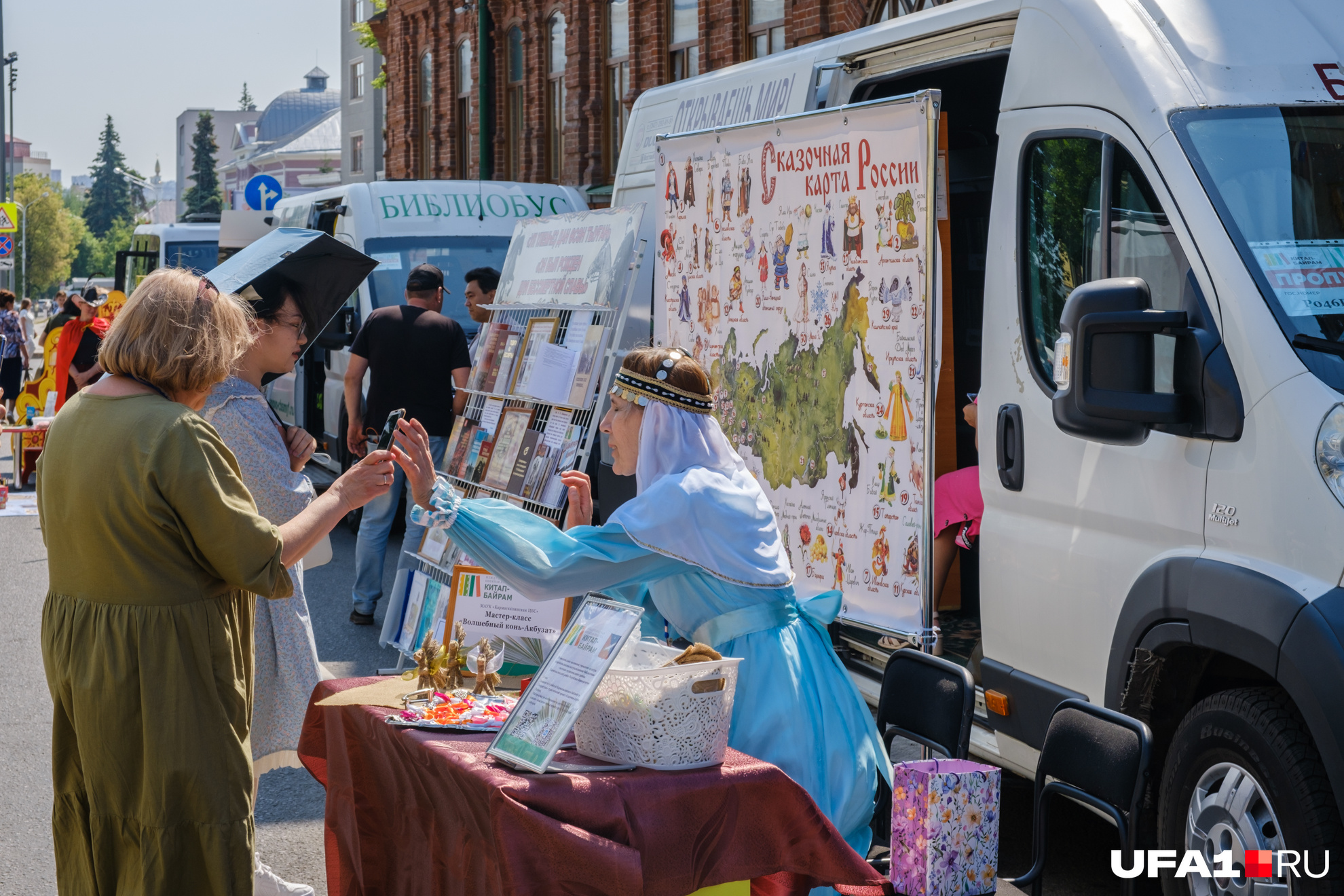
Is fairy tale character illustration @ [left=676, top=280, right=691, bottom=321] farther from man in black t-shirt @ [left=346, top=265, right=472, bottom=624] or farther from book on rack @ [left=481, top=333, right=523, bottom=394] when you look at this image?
man in black t-shirt @ [left=346, top=265, right=472, bottom=624]

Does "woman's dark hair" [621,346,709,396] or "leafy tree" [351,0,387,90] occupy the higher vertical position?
"leafy tree" [351,0,387,90]

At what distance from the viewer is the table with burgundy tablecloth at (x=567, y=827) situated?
2.83m

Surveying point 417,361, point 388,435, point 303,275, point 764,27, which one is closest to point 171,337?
point 388,435

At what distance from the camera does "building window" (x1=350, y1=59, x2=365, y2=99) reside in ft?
163

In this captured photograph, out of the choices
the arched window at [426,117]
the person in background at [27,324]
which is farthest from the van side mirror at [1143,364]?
the arched window at [426,117]

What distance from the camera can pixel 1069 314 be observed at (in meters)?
3.87

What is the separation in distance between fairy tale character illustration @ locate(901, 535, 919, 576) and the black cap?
15.7 feet

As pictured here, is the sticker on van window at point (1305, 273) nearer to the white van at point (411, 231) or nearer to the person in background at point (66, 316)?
the white van at point (411, 231)

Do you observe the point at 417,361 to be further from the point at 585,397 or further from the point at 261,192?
the point at 261,192

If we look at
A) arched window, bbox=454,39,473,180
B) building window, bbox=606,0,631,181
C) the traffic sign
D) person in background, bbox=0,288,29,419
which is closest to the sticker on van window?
building window, bbox=606,0,631,181

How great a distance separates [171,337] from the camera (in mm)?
3117

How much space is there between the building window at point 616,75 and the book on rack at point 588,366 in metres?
13.3

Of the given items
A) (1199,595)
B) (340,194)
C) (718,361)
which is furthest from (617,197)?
(1199,595)

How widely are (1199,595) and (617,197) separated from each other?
581 centimetres
